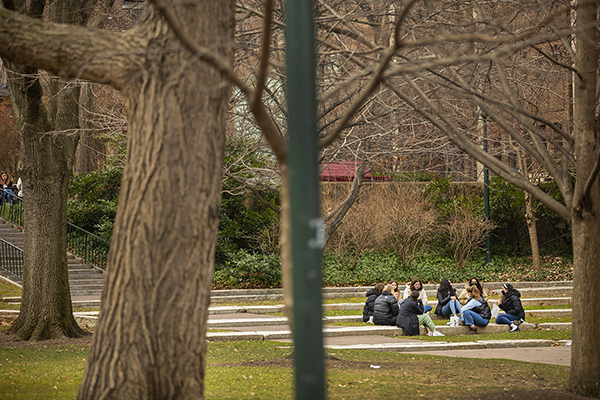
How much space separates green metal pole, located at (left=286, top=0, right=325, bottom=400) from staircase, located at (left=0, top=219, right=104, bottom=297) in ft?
54.5

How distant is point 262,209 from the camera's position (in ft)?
79.5

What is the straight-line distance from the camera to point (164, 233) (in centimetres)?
436

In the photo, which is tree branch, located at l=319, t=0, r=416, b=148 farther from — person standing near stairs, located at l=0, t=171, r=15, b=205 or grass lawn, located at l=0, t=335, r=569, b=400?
person standing near stairs, located at l=0, t=171, r=15, b=205

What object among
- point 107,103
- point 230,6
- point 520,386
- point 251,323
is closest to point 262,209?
point 107,103

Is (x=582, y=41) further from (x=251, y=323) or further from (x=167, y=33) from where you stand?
(x=251, y=323)

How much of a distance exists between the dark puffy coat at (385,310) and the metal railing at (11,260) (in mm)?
11721

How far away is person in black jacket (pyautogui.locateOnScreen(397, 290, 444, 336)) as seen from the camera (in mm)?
13078

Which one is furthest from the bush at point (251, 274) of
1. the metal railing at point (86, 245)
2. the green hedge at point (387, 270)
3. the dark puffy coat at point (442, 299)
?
the dark puffy coat at point (442, 299)

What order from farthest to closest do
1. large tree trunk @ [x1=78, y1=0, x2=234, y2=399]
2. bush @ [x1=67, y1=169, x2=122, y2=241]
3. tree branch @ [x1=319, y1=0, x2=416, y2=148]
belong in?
bush @ [x1=67, y1=169, x2=122, y2=241] → large tree trunk @ [x1=78, y1=0, x2=234, y2=399] → tree branch @ [x1=319, y1=0, x2=416, y2=148]

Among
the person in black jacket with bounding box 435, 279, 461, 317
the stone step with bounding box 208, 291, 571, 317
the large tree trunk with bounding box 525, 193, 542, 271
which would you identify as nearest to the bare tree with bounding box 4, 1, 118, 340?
the stone step with bounding box 208, 291, 571, 317

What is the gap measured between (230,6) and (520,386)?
614 cm

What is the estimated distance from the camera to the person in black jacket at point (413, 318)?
13.1m

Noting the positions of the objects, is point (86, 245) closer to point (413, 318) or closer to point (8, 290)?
point (8, 290)

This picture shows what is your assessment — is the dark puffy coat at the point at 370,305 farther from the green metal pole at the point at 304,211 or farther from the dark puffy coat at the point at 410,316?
the green metal pole at the point at 304,211
